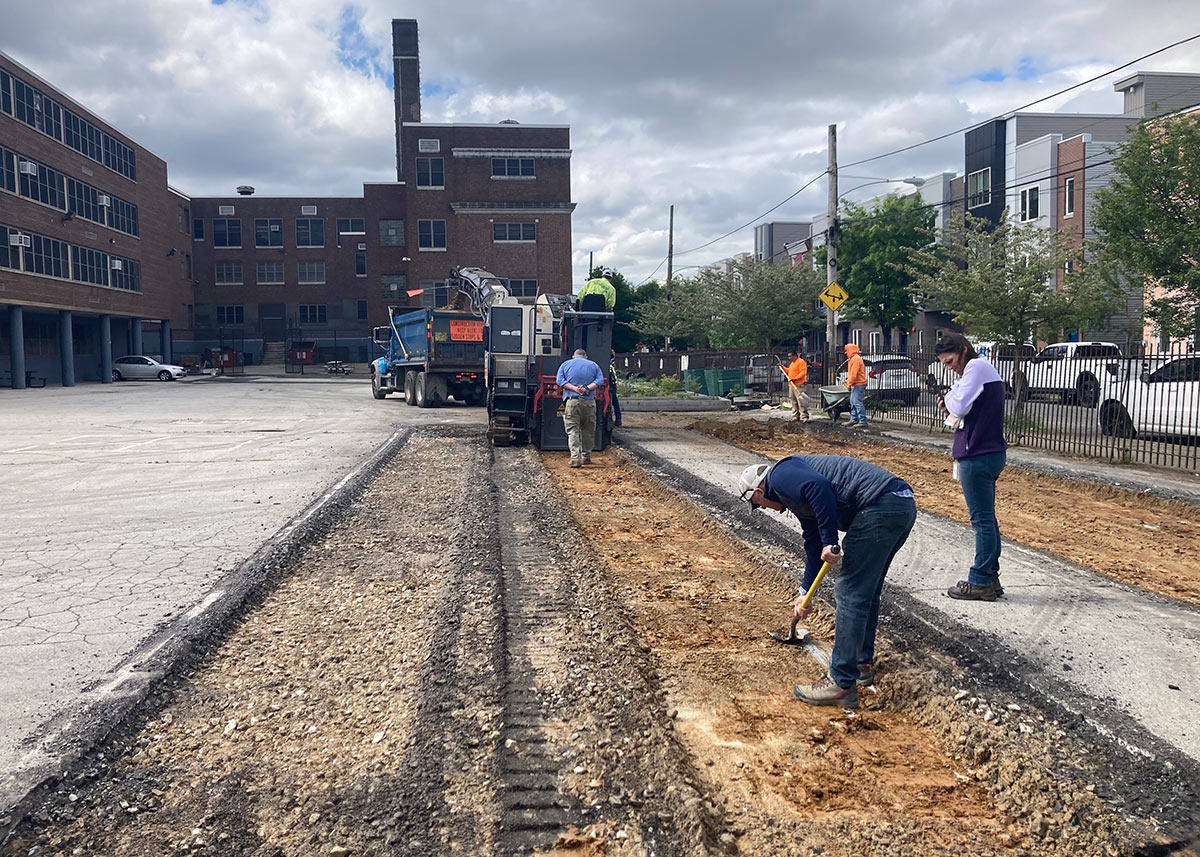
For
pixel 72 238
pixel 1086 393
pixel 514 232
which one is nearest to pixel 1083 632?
pixel 1086 393

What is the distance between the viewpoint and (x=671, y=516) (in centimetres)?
1041

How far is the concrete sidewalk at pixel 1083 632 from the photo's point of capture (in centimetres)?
464

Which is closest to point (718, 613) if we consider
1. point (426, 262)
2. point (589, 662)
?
point (589, 662)

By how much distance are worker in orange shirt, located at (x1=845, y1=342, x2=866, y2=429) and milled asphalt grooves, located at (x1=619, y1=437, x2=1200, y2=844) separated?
1351cm

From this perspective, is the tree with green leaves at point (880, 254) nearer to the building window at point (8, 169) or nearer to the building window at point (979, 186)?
the building window at point (979, 186)

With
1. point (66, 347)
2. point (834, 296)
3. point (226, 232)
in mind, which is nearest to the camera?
point (834, 296)

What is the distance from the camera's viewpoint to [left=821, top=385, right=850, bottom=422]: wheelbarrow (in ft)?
70.1

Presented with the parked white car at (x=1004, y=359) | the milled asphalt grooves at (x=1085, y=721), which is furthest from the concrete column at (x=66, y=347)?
the milled asphalt grooves at (x=1085, y=721)

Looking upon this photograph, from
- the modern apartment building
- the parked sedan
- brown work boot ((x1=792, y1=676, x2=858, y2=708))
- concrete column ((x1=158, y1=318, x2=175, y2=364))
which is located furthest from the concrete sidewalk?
concrete column ((x1=158, y1=318, x2=175, y2=364))

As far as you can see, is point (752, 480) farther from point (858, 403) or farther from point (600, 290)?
point (858, 403)

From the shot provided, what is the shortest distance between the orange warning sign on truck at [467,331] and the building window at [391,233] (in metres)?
40.9

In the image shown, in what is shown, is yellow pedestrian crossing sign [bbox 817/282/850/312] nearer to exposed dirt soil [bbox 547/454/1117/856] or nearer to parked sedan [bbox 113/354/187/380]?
exposed dirt soil [bbox 547/454/1117/856]

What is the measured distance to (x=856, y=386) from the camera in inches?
787

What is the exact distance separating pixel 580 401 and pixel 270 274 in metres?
58.9
